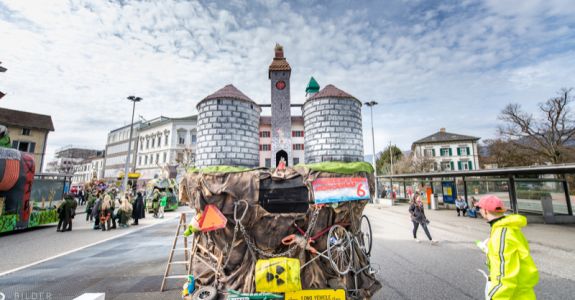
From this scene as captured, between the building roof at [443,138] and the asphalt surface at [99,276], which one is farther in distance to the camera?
the building roof at [443,138]

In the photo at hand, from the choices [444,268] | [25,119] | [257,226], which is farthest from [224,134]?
[25,119]

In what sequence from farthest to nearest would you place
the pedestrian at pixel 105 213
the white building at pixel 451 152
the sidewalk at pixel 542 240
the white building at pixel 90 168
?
the white building at pixel 90 168 → the white building at pixel 451 152 → the pedestrian at pixel 105 213 → the sidewalk at pixel 542 240

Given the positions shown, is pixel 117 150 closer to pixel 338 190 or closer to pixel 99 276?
pixel 99 276

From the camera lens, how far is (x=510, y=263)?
249 centimetres

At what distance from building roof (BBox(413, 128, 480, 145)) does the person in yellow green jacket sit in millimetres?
49365

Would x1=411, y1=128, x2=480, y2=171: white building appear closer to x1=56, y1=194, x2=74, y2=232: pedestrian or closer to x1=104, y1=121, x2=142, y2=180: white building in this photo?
x1=56, y1=194, x2=74, y2=232: pedestrian

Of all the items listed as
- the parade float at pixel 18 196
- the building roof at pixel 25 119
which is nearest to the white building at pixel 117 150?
the building roof at pixel 25 119

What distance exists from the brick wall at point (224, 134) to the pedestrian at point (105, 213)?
10576 mm

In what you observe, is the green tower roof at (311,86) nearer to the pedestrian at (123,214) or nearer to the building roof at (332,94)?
the building roof at (332,94)

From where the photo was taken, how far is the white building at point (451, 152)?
1714 inches

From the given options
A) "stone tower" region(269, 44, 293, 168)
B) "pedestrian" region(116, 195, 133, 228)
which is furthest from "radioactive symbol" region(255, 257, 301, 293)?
"pedestrian" region(116, 195, 133, 228)

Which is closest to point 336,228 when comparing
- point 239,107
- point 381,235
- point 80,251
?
point 239,107

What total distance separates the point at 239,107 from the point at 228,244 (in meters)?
2.63

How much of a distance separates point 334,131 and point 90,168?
78297 millimetres
